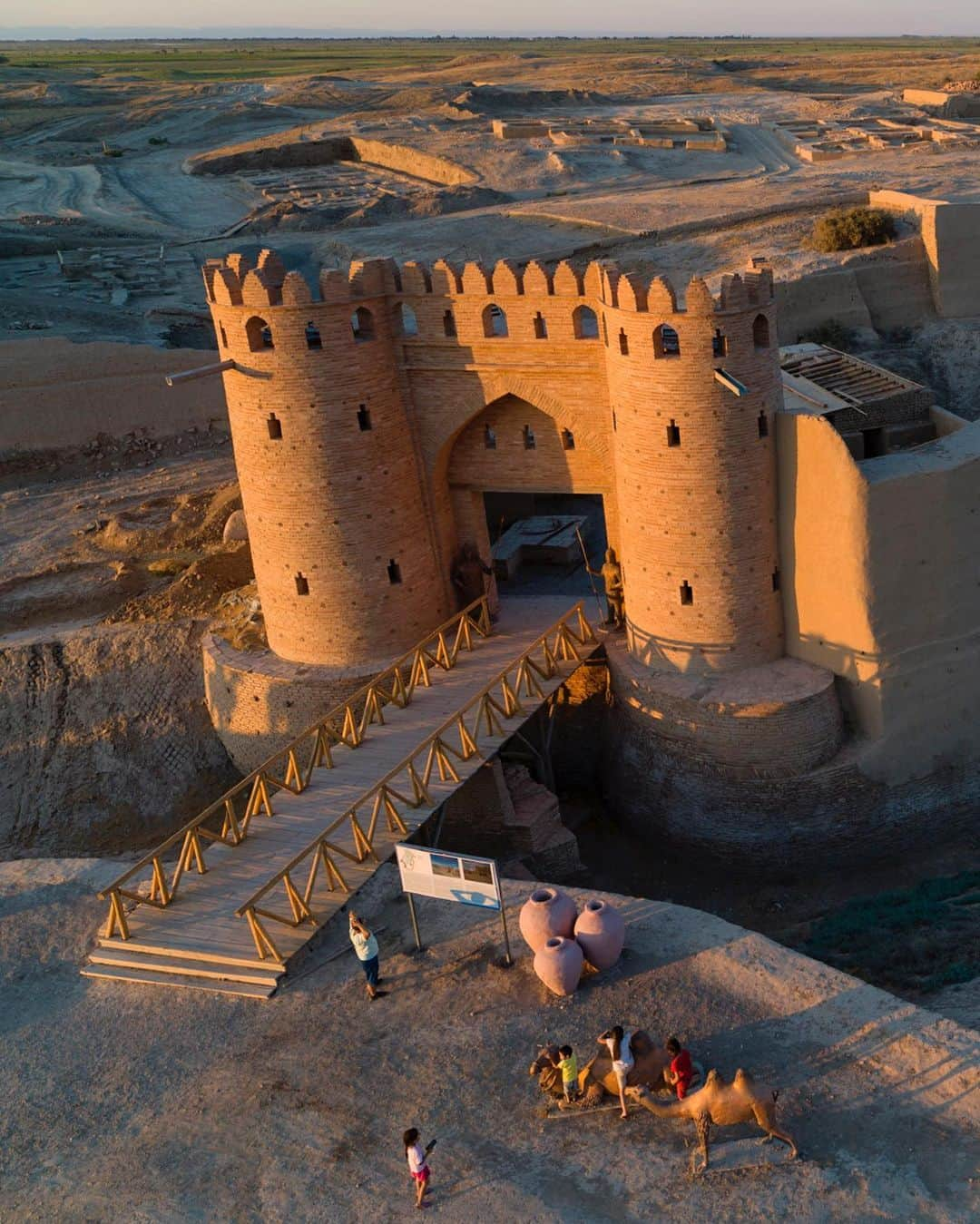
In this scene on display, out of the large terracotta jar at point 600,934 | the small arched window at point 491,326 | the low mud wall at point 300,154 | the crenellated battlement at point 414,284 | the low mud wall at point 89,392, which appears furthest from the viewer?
the low mud wall at point 300,154

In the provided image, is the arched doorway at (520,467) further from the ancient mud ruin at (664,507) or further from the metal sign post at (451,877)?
the metal sign post at (451,877)

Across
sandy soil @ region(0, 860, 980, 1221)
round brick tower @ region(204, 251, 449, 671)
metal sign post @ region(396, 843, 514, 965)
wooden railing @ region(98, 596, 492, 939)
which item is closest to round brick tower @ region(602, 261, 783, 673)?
wooden railing @ region(98, 596, 492, 939)

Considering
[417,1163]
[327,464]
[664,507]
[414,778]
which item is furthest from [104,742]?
[417,1163]

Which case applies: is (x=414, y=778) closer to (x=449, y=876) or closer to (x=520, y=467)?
(x=449, y=876)

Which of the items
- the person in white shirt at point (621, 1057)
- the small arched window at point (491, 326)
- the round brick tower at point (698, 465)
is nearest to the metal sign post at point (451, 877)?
the person in white shirt at point (621, 1057)

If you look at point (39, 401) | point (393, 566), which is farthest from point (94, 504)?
point (393, 566)

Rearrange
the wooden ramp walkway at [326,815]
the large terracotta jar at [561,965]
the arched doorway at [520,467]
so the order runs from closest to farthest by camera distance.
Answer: the large terracotta jar at [561,965] → the wooden ramp walkway at [326,815] → the arched doorway at [520,467]
